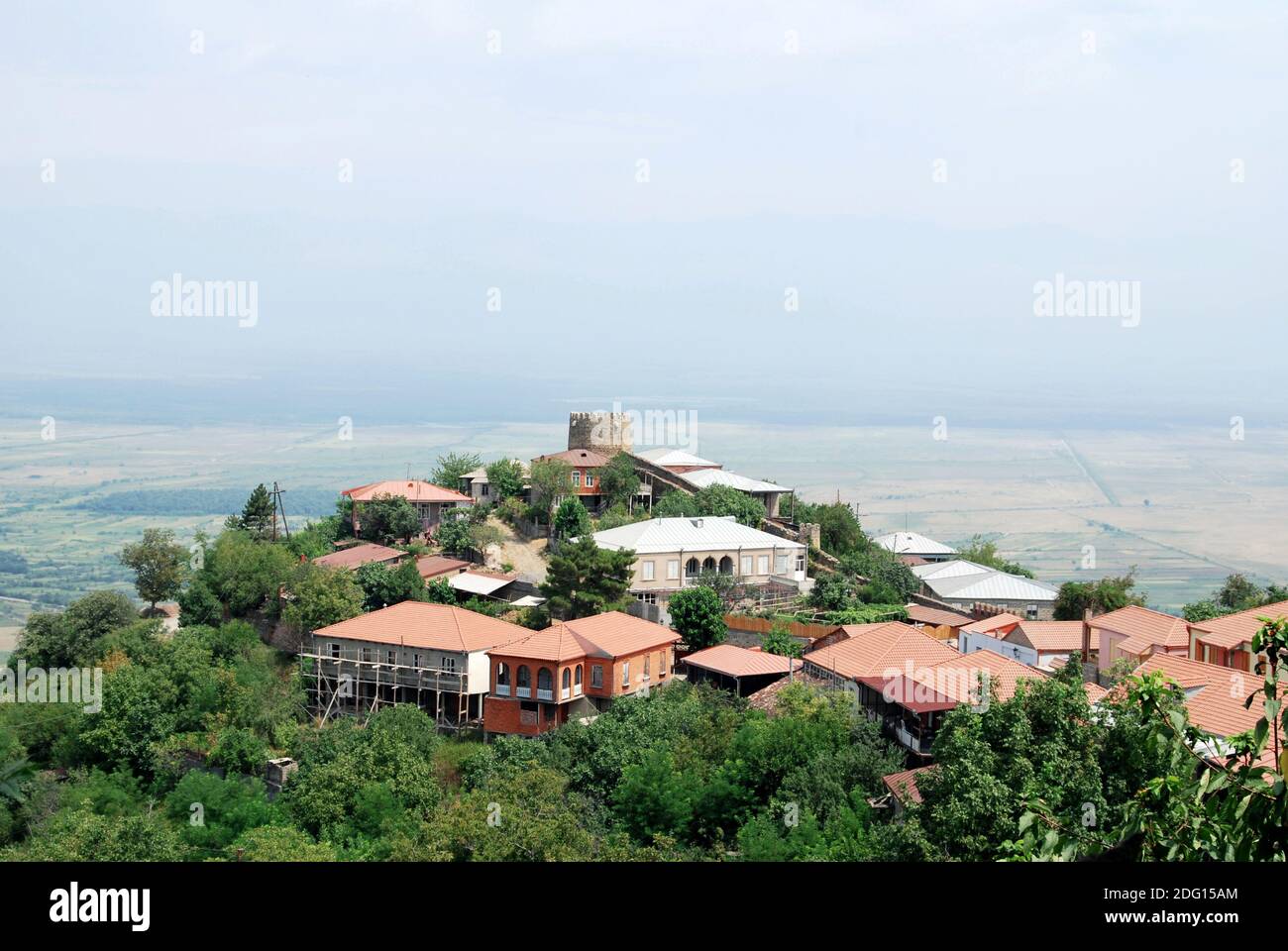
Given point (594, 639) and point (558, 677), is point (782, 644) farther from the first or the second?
point (558, 677)

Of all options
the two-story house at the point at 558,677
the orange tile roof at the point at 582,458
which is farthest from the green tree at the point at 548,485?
the two-story house at the point at 558,677

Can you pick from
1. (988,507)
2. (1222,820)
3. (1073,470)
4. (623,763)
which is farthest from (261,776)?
(1073,470)

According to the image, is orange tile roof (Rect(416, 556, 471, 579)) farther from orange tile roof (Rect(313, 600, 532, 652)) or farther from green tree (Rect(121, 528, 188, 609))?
green tree (Rect(121, 528, 188, 609))

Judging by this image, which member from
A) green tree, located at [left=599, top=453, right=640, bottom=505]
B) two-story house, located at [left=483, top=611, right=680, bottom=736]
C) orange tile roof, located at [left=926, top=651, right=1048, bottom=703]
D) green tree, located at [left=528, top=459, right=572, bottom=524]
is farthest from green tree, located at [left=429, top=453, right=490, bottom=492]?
orange tile roof, located at [left=926, top=651, right=1048, bottom=703]

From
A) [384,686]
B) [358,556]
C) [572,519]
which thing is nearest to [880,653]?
[384,686]

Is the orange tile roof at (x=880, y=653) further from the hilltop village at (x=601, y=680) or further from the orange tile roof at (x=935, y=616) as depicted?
the orange tile roof at (x=935, y=616)
